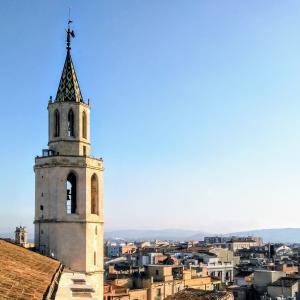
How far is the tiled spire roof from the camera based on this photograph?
20703 mm

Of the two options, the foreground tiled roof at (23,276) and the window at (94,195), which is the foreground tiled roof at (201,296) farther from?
the foreground tiled roof at (23,276)

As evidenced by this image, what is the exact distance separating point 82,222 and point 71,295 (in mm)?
7732

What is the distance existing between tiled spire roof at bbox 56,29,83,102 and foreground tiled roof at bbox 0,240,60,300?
6.37 metres

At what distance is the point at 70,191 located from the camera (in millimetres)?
20594

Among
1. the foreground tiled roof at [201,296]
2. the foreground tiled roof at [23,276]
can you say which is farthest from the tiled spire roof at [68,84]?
the foreground tiled roof at [201,296]

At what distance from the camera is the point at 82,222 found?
2002 centimetres

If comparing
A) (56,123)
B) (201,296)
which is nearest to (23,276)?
(56,123)

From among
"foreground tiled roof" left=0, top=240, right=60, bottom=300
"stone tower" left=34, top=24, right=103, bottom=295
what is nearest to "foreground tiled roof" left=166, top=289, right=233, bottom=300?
"stone tower" left=34, top=24, right=103, bottom=295

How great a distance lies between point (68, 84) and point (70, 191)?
3.90 m

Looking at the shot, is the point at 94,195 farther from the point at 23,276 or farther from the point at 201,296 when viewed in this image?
the point at 201,296

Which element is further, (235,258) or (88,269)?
(235,258)

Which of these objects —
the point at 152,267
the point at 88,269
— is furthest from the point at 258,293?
the point at 88,269

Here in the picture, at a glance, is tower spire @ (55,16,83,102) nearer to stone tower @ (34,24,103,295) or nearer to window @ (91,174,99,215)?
stone tower @ (34,24,103,295)

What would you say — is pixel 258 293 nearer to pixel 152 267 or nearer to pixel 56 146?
pixel 152 267
